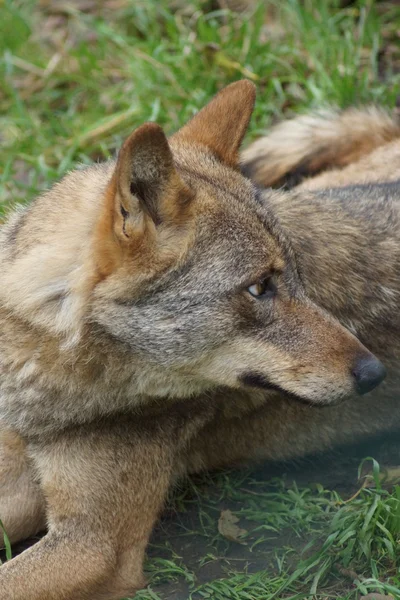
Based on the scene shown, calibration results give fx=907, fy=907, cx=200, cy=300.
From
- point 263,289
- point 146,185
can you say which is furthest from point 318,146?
point 146,185

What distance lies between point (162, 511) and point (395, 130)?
12.7ft

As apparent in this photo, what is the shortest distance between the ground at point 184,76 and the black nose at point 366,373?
1.05 meters

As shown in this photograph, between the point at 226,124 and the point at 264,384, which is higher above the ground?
the point at 226,124

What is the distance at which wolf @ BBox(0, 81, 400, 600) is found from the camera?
13.3 feet

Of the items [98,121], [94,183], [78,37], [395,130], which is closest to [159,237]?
[94,183]

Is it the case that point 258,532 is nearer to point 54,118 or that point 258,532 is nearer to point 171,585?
point 171,585

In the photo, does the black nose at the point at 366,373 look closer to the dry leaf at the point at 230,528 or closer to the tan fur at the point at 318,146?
the dry leaf at the point at 230,528

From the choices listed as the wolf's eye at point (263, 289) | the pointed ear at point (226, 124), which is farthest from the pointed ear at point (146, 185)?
the pointed ear at point (226, 124)

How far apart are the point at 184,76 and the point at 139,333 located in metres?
4.74

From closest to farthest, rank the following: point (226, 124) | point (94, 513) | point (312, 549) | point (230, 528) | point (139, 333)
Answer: point (139, 333), point (94, 513), point (312, 549), point (226, 124), point (230, 528)

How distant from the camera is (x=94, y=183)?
4.54m

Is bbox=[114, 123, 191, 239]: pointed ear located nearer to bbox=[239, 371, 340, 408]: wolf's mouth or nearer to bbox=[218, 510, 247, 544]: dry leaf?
bbox=[239, 371, 340, 408]: wolf's mouth

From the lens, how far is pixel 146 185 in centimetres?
391

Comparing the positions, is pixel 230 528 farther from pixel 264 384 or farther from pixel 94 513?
pixel 264 384
